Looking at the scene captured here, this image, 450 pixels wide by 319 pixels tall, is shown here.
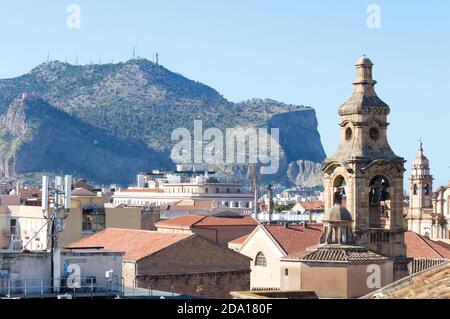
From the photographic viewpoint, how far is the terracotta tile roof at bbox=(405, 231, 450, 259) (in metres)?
65.7

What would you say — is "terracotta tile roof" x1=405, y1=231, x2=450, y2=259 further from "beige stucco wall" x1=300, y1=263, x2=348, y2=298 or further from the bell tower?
the bell tower

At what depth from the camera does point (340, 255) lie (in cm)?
4744

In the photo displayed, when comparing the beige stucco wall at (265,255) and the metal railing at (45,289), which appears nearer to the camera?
the metal railing at (45,289)

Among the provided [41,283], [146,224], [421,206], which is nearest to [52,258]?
[41,283]

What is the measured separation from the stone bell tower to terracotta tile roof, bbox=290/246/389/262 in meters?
5.19

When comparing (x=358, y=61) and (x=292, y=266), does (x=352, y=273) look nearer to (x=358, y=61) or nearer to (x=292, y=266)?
(x=292, y=266)

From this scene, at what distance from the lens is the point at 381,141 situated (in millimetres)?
56156

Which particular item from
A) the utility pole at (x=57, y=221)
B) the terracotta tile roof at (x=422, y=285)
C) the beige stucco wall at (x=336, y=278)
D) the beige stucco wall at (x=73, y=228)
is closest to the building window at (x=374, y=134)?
the beige stucco wall at (x=336, y=278)

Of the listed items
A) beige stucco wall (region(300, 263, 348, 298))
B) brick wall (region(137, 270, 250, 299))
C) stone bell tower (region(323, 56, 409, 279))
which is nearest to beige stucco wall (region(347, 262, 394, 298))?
beige stucco wall (region(300, 263, 348, 298))

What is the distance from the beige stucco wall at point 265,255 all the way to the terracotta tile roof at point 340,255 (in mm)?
12341

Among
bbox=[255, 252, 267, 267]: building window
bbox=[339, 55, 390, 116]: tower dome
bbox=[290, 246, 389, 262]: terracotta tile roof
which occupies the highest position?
bbox=[339, 55, 390, 116]: tower dome

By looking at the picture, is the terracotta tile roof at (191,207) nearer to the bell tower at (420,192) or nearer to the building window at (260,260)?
the bell tower at (420,192)

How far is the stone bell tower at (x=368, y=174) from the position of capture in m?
54.6

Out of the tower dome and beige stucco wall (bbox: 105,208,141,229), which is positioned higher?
the tower dome
